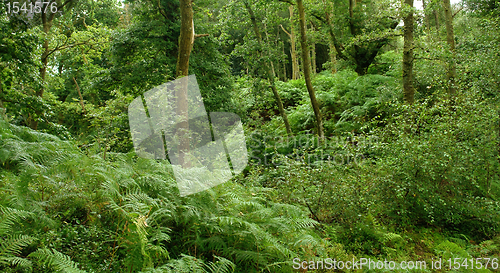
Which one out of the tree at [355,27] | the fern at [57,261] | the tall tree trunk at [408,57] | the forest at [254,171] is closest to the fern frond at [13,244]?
the forest at [254,171]

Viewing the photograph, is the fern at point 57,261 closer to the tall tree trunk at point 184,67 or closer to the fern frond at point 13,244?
the fern frond at point 13,244

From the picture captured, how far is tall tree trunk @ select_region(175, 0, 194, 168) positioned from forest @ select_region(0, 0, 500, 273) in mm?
40

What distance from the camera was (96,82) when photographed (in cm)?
969

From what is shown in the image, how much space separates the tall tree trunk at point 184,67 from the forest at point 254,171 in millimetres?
40

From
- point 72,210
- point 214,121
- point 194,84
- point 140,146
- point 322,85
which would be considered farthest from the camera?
point 322,85

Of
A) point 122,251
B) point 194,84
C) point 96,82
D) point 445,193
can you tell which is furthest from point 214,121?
point 122,251

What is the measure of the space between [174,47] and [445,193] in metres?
8.43

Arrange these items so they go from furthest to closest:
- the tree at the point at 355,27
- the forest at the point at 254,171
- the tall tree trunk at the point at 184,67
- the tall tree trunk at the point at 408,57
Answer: the tree at the point at 355,27 → the tall tree trunk at the point at 408,57 → the tall tree trunk at the point at 184,67 → the forest at the point at 254,171

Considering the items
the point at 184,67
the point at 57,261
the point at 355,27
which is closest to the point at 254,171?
the point at 184,67

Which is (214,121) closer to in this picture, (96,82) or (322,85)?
(96,82)

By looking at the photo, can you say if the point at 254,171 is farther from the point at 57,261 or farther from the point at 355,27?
the point at 355,27

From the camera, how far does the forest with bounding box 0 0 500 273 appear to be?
2.83 meters

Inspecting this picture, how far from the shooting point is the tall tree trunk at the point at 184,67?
24.8 ft

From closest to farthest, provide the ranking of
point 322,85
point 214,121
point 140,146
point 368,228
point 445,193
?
1. point 368,228
2. point 445,193
3. point 140,146
4. point 214,121
5. point 322,85
